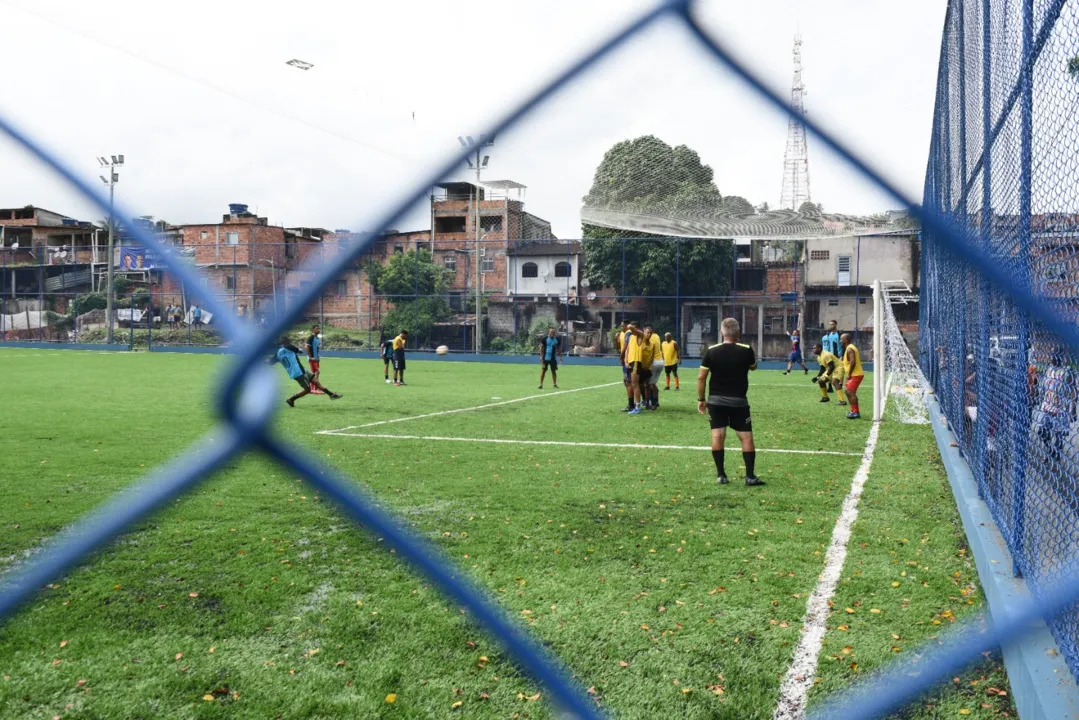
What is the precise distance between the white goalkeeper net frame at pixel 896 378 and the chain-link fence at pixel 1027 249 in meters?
8.11

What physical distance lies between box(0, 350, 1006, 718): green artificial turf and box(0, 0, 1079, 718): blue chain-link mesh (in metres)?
0.17

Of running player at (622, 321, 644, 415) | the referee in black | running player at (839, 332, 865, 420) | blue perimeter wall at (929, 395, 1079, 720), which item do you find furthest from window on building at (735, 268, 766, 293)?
blue perimeter wall at (929, 395, 1079, 720)

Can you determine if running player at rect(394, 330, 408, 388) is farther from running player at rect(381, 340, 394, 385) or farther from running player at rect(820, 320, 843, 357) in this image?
running player at rect(820, 320, 843, 357)

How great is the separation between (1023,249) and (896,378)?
1461 cm

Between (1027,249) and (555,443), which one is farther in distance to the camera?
(555,443)

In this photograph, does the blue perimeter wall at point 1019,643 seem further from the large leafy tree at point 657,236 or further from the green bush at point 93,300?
the green bush at point 93,300

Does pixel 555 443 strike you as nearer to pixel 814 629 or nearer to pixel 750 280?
pixel 814 629

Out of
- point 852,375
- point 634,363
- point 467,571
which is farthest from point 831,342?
point 467,571

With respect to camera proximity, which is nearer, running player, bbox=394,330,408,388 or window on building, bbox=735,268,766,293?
running player, bbox=394,330,408,388

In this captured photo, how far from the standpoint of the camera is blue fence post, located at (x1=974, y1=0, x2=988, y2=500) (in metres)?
4.26

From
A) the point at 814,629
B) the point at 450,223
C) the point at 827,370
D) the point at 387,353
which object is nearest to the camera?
the point at 450,223

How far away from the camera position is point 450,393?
19453 mm

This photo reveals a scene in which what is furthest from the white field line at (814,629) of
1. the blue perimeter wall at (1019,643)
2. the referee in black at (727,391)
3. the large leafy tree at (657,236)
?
the large leafy tree at (657,236)

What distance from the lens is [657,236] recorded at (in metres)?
10.4
